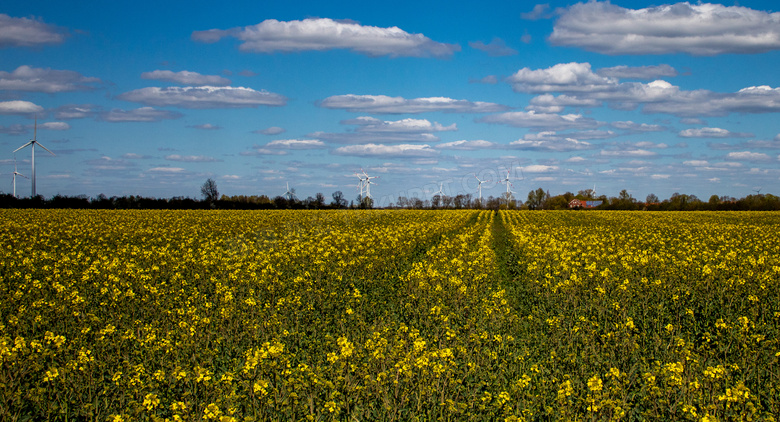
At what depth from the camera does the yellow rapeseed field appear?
729cm

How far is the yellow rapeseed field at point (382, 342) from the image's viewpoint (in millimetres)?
7293

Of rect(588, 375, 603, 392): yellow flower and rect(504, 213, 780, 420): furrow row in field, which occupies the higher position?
rect(588, 375, 603, 392): yellow flower

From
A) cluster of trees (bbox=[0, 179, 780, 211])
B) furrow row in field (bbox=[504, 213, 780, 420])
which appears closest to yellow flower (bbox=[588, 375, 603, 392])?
furrow row in field (bbox=[504, 213, 780, 420])

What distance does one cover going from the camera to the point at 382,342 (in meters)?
8.39

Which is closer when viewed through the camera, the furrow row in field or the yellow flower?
the yellow flower

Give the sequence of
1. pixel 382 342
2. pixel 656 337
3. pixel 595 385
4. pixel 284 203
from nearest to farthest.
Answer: pixel 595 385
pixel 382 342
pixel 656 337
pixel 284 203

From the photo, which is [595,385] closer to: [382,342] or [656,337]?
[382,342]

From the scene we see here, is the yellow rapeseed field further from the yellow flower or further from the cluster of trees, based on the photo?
the cluster of trees

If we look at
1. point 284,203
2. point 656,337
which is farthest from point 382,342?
point 284,203

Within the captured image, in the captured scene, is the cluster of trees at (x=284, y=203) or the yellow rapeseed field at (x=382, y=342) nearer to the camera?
the yellow rapeseed field at (x=382, y=342)

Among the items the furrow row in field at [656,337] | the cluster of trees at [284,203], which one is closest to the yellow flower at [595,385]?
the furrow row in field at [656,337]

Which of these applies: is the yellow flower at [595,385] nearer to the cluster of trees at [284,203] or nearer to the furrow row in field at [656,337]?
the furrow row in field at [656,337]

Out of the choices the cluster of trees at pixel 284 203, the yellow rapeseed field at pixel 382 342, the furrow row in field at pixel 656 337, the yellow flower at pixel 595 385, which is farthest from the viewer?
the cluster of trees at pixel 284 203

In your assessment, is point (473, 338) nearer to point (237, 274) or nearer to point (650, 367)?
point (650, 367)
